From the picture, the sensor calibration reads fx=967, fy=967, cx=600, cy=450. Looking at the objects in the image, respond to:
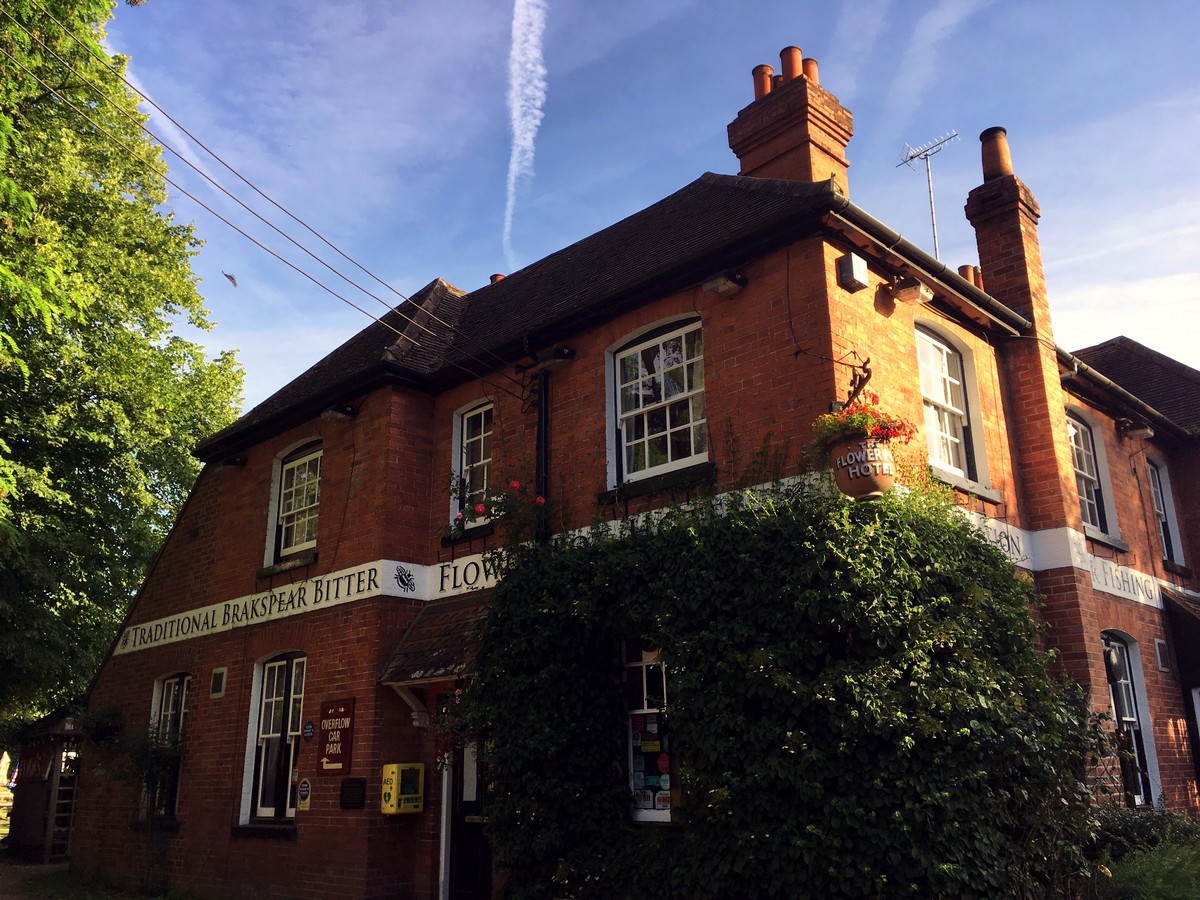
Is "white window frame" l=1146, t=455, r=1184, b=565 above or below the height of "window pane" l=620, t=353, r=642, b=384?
below

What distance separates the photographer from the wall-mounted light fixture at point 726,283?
945 cm

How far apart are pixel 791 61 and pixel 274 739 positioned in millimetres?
10896

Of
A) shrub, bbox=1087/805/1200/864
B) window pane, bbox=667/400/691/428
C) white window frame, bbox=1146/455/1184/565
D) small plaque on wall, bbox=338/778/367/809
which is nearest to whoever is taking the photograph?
shrub, bbox=1087/805/1200/864

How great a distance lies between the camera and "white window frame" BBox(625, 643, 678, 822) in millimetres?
9094

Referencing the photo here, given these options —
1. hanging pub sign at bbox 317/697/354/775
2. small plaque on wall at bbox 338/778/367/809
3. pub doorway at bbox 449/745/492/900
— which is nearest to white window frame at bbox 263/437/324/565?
hanging pub sign at bbox 317/697/354/775

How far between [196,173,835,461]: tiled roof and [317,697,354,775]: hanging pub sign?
13.5 ft

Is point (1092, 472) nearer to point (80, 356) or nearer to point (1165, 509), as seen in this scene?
point (1165, 509)

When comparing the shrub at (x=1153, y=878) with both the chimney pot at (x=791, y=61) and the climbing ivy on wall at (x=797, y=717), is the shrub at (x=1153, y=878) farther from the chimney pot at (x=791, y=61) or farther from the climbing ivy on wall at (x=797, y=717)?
the chimney pot at (x=791, y=61)

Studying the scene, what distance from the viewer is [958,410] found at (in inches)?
419

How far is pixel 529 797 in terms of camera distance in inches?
351

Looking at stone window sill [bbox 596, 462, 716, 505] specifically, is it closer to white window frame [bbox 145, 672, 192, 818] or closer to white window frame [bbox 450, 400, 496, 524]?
white window frame [bbox 450, 400, 496, 524]

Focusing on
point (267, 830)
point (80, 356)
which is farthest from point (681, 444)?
point (80, 356)

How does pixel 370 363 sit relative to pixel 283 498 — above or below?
above

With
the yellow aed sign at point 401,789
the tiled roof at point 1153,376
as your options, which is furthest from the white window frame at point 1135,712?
the yellow aed sign at point 401,789
